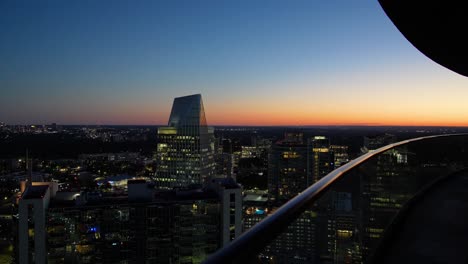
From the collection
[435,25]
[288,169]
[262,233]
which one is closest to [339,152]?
[288,169]

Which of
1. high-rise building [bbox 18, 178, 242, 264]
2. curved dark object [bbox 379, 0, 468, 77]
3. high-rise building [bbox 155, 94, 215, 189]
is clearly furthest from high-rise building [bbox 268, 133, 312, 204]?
curved dark object [bbox 379, 0, 468, 77]

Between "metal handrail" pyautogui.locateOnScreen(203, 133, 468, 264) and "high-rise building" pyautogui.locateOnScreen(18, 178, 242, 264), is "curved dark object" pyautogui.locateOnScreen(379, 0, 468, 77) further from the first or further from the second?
"high-rise building" pyautogui.locateOnScreen(18, 178, 242, 264)

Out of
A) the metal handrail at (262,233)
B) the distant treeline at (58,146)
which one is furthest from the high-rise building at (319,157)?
the distant treeline at (58,146)

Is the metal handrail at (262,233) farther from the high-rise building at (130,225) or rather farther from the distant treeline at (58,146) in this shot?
the distant treeline at (58,146)

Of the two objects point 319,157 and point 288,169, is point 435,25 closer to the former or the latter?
point 288,169

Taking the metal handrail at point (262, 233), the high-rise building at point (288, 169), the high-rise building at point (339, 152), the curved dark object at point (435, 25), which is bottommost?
the high-rise building at point (288, 169)

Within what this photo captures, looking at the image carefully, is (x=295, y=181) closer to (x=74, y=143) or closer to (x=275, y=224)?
(x=275, y=224)
